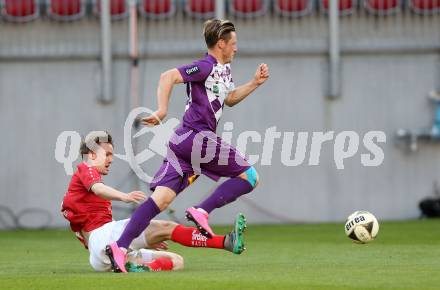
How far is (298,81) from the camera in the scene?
18.9 metres

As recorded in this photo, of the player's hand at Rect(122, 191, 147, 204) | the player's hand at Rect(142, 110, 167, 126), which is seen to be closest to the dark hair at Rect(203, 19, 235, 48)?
the player's hand at Rect(142, 110, 167, 126)

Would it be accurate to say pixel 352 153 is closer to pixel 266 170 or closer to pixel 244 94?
pixel 266 170

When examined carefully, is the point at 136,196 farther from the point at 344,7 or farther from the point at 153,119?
the point at 344,7

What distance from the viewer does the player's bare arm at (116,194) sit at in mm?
8172

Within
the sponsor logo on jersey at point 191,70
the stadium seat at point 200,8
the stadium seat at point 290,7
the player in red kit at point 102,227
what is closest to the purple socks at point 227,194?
the player in red kit at point 102,227

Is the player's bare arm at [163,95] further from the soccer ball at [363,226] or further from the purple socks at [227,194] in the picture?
the soccer ball at [363,226]

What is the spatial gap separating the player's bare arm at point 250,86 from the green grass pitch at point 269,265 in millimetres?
1338

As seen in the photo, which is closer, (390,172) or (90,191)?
(90,191)

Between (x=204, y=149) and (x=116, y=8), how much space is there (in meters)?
10.2

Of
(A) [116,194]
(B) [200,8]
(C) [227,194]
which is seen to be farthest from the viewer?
(B) [200,8]

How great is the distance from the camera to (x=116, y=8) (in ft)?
61.7

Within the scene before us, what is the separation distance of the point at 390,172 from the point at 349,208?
889 millimetres

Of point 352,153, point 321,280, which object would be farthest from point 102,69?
point 321,280

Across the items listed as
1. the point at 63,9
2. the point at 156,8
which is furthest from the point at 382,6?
the point at 63,9
